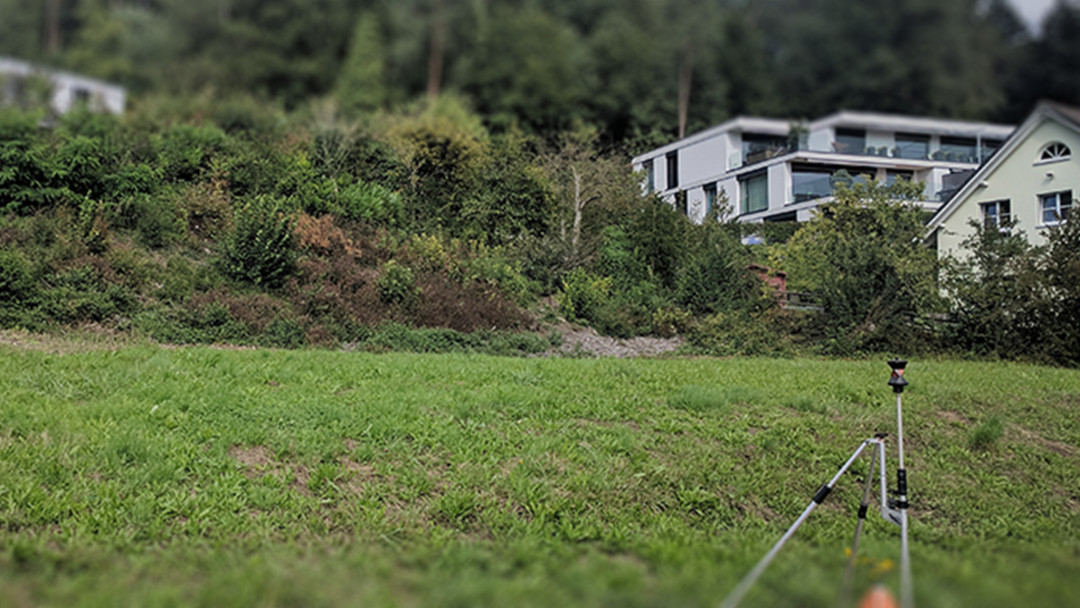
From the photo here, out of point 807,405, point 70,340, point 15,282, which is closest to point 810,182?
point 807,405

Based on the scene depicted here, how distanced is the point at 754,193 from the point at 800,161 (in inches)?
45.0

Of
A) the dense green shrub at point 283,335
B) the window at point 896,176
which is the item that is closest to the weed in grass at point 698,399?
the dense green shrub at point 283,335

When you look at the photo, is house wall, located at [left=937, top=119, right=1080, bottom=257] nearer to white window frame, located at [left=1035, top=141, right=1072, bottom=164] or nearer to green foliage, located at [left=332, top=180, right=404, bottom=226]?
white window frame, located at [left=1035, top=141, right=1072, bottom=164]

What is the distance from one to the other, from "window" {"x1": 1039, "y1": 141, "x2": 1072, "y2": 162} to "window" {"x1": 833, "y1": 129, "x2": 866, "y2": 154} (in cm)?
278

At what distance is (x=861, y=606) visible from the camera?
2.07 metres

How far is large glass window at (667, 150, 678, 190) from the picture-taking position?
9.81 meters

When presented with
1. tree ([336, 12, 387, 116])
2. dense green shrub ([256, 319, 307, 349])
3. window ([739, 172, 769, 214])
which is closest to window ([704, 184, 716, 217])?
window ([739, 172, 769, 214])

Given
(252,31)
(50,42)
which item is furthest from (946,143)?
(50,42)

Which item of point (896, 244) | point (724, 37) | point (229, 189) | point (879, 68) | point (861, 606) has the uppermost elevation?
point (724, 37)

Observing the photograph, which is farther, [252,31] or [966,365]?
[252,31]

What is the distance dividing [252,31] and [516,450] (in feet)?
57.4

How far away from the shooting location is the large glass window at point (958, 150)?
11.4 metres

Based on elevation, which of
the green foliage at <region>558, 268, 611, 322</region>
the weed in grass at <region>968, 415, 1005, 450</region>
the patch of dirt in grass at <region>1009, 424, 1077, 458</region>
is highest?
the green foliage at <region>558, 268, 611, 322</region>

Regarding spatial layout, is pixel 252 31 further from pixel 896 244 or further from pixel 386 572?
pixel 386 572
